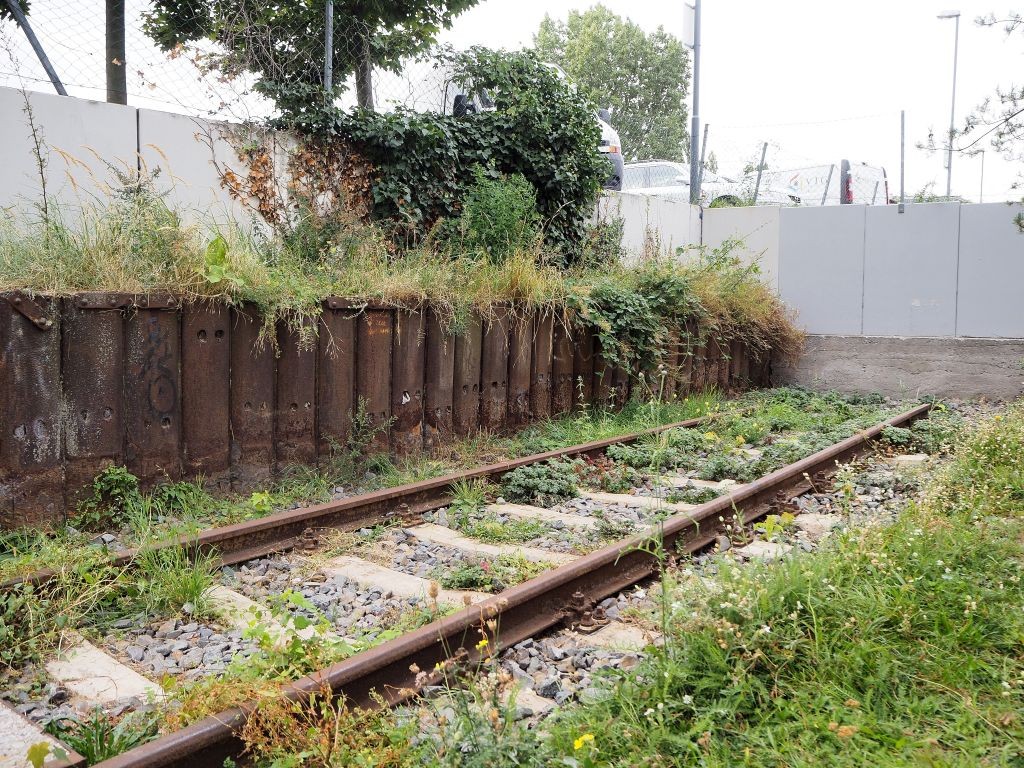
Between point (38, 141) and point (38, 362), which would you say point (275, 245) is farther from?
point (38, 362)

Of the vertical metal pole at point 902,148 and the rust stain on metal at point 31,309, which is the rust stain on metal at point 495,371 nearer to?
the rust stain on metal at point 31,309

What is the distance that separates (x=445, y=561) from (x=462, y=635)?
118cm

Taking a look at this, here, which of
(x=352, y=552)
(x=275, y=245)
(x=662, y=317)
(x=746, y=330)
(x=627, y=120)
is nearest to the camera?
(x=352, y=552)

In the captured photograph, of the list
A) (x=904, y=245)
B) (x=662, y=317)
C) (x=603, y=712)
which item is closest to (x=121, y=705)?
(x=603, y=712)

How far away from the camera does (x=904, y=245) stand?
11438mm

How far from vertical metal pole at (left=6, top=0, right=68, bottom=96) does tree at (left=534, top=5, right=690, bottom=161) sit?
45.8 metres

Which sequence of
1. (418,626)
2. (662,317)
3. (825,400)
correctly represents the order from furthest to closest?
(825,400)
(662,317)
(418,626)

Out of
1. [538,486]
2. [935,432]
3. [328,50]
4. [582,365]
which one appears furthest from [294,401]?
[935,432]

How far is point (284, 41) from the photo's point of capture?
27.2 ft

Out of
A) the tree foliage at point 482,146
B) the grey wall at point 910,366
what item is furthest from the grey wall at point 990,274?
the tree foliage at point 482,146

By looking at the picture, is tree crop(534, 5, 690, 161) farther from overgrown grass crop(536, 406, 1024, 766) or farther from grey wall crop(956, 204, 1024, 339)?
overgrown grass crop(536, 406, 1024, 766)

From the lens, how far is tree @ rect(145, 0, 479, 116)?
7.76 metres

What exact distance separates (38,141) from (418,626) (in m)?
5.07

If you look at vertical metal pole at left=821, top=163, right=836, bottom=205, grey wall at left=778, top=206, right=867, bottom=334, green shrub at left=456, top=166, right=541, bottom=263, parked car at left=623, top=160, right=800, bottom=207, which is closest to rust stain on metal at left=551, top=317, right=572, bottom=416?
green shrub at left=456, top=166, right=541, bottom=263
